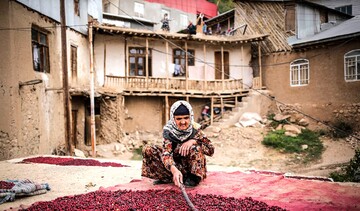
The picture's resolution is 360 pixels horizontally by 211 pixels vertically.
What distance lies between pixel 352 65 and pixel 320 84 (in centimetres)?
178

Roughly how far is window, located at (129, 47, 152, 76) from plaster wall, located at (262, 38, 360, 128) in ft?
25.5

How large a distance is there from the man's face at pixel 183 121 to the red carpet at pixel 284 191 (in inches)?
28.4

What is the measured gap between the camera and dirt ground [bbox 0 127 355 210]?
4254 millimetres

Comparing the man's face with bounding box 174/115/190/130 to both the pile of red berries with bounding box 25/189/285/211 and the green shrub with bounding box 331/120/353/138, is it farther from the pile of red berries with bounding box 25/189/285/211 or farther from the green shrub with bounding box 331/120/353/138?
the green shrub with bounding box 331/120/353/138

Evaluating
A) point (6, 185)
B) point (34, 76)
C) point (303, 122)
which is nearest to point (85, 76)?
point (34, 76)

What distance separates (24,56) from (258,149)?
10.4 m

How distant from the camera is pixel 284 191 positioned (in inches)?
123

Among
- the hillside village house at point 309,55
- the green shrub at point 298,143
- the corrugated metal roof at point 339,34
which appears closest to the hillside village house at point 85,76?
the hillside village house at point 309,55

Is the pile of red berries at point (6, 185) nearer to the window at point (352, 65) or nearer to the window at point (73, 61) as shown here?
Answer: the window at point (73, 61)

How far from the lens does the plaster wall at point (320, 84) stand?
1370 cm

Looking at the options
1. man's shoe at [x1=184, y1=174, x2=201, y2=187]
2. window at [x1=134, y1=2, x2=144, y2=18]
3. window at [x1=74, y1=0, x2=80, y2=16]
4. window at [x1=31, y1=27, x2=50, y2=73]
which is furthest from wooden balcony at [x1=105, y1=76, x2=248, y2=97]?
man's shoe at [x1=184, y1=174, x2=201, y2=187]

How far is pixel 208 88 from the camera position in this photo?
16.3m

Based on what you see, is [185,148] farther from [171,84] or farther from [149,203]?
[171,84]

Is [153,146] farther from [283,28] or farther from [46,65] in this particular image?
[283,28]
